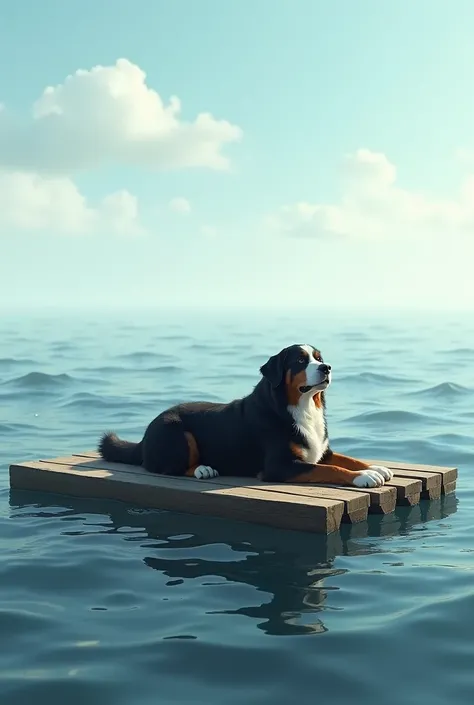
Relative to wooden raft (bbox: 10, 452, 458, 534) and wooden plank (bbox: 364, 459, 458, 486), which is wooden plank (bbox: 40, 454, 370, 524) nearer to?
wooden raft (bbox: 10, 452, 458, 534)

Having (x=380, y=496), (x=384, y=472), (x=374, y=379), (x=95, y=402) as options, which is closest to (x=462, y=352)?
(x=374, y=379)

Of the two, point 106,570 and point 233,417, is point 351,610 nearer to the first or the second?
point 106,570

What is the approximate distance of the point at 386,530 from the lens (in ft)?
22.1

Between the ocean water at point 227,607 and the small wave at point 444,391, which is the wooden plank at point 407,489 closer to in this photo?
the ocean water at point 227,607

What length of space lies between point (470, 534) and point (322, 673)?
9.67 ft

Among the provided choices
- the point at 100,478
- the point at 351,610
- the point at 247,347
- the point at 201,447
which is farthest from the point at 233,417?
the point at 247,347

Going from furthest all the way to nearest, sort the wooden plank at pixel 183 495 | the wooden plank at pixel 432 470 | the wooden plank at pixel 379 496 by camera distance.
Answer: the wooden plank at pixel 432 470 → the wooden plank at pixel 379 496 → the wooden plank at pixel 183 495

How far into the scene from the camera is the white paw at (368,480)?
709 centimetres

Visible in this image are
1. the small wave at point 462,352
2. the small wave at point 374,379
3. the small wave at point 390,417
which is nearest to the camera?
the small wave at point 390,417

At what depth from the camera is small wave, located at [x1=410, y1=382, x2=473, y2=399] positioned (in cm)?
1928

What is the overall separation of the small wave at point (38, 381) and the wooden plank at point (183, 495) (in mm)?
12718

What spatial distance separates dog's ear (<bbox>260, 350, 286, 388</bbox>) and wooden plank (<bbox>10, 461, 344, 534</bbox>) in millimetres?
884

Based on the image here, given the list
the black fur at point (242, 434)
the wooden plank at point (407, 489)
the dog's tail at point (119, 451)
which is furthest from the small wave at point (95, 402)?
the wooden plank at point (407, 489)

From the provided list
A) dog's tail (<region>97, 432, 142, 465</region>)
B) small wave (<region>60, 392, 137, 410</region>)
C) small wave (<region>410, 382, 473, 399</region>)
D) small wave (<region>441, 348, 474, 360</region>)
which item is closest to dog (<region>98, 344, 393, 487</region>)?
dog's tail (<region>97, 432, 142, 465</region>)
